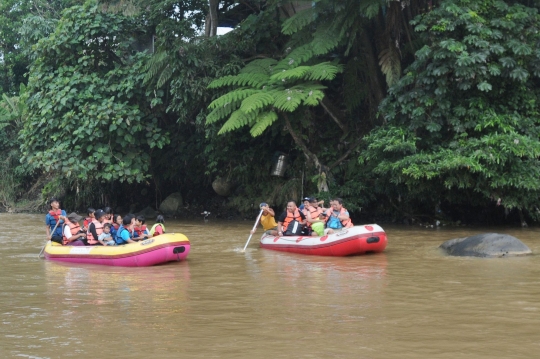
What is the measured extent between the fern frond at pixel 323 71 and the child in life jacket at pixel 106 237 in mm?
5106

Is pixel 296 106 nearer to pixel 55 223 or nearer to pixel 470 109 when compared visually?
pixel 470 109

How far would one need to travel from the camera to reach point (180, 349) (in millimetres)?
6250

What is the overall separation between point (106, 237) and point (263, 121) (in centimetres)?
433

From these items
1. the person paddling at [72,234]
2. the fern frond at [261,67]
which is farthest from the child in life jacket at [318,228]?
the fern frond at [261,67]

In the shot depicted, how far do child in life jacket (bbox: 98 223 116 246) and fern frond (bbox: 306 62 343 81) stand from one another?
5.11 metres

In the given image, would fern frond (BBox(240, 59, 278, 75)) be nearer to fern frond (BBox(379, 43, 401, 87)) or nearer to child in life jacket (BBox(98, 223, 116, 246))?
fern frond (BBox(379, 43, 401, 87))

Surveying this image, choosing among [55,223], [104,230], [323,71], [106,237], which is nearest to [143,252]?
[106,237]

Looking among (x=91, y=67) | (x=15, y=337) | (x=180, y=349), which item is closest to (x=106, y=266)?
(x=15, y=337)

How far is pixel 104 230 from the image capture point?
39.8ft

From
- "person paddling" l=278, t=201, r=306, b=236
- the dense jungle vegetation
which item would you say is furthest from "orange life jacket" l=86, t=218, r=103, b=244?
the dense jungle vegetation

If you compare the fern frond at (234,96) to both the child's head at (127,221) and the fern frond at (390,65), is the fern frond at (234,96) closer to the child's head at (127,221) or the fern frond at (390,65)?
the fern frond at (390,65)

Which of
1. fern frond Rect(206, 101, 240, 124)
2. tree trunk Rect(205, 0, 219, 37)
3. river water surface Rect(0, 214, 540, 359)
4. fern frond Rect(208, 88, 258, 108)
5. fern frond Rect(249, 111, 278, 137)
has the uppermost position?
tree trunk Rect(205, 0, 219, 37)

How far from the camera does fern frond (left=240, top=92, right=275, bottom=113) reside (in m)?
14.6

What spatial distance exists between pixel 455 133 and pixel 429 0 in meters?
2.76
